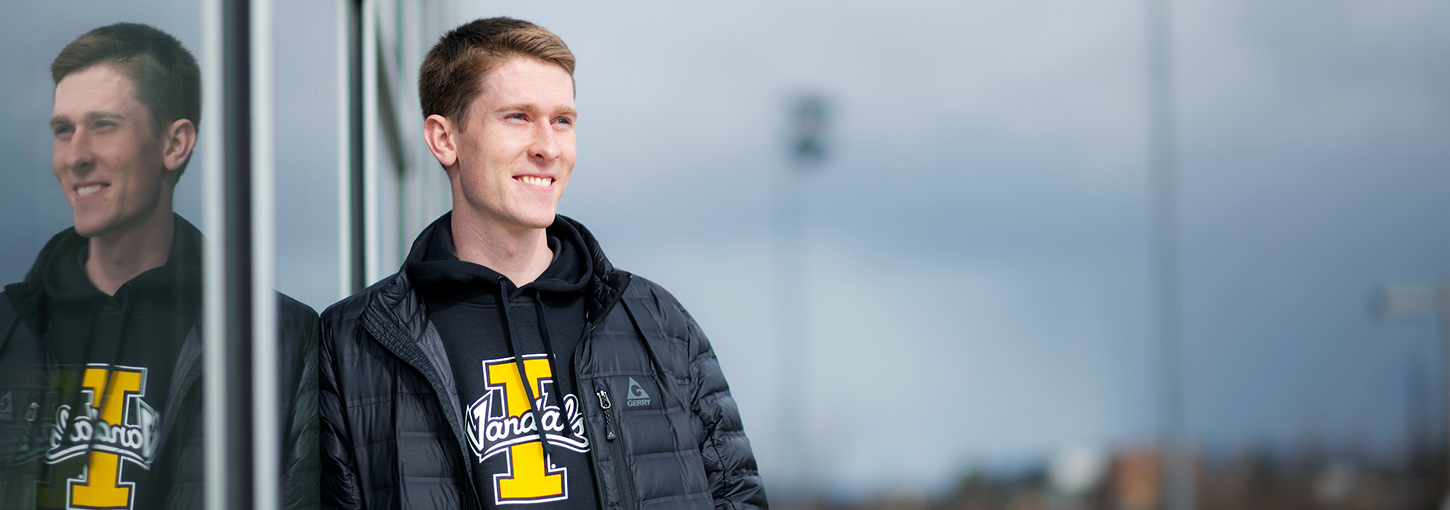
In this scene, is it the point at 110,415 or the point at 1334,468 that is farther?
the point at 1334,468

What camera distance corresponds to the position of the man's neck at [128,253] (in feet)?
2.91

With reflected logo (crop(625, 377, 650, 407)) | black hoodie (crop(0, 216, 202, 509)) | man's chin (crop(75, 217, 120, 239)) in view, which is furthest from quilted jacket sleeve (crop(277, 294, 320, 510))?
reflected logo (crop(625, 377, 650, 407))

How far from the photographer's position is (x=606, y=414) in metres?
1.52

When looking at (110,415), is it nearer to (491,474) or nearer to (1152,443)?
(491,474)

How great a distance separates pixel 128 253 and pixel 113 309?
→ 2.0 inches

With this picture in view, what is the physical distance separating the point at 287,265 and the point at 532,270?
40cm

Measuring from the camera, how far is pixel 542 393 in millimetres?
1521

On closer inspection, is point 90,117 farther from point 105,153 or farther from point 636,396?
point 636,396

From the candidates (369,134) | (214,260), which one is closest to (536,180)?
(214,260)

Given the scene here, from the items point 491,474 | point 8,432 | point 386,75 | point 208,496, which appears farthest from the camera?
point 386,75

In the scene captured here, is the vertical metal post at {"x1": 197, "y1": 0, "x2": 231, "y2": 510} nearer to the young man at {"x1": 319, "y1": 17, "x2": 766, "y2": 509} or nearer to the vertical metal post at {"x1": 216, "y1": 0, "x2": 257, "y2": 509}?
the vertical metal post at {"x1": 216, "y1": 0, "x2": 257, "y2": 509}

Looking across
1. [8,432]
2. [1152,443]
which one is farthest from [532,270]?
[1152,443]

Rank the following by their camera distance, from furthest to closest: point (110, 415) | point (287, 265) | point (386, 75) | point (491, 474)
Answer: point (386, 75), point (491, 474), point (287, 265), point (110, 415)

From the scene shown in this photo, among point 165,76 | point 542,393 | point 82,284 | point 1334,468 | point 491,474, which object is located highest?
point 165,76
